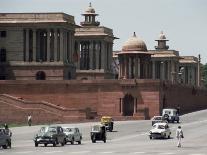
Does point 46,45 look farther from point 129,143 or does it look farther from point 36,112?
point 129,143

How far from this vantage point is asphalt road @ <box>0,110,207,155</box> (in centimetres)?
5722

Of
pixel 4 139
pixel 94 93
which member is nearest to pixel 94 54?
pixel 94 93

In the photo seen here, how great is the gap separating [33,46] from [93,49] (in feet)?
88.7

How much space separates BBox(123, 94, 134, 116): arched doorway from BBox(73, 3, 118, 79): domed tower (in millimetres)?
35270

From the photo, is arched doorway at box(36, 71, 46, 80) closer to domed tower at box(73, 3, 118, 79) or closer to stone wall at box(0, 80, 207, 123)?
stone wall at box(0, 80, 207, 123)

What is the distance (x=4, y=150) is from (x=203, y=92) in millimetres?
104890

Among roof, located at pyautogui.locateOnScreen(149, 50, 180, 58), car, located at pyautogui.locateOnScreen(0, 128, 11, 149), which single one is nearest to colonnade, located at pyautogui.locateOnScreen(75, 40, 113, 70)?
roof, located at pyautogui.locateOnScreen(149, 50, 180, 58)

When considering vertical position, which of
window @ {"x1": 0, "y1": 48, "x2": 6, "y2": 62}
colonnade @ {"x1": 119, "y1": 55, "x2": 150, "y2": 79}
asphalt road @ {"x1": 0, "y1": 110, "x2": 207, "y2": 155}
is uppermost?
window @ {"x1": 0, "y1": 48, "x2": 6, "y2": 62}

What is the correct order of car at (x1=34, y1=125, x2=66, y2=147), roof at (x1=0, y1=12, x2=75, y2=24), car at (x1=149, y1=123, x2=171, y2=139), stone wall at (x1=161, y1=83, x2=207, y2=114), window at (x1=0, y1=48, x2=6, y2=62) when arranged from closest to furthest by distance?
car at (x1=34, y1=125, x2=66, y2=147) → car at (x1=149, y1=123, x2=171, y2=139) → stone wall at (x1=161, y1=83, x2=207, y2=114) → roof at (x1=0, y1=12, x2=75, y2=24) → window at (x1=0, y1=48, x2=6, y2=62)

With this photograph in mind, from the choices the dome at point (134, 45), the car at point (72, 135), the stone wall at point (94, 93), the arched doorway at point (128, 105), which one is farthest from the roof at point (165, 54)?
the car at point (72, 135)

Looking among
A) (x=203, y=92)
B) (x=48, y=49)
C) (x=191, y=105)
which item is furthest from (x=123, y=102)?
(x=203, y=92)

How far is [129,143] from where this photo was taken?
70000 millimetres

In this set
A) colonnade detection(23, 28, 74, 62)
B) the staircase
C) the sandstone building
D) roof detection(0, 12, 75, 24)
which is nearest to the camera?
the staircase

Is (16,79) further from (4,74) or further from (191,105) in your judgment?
(191,105)
